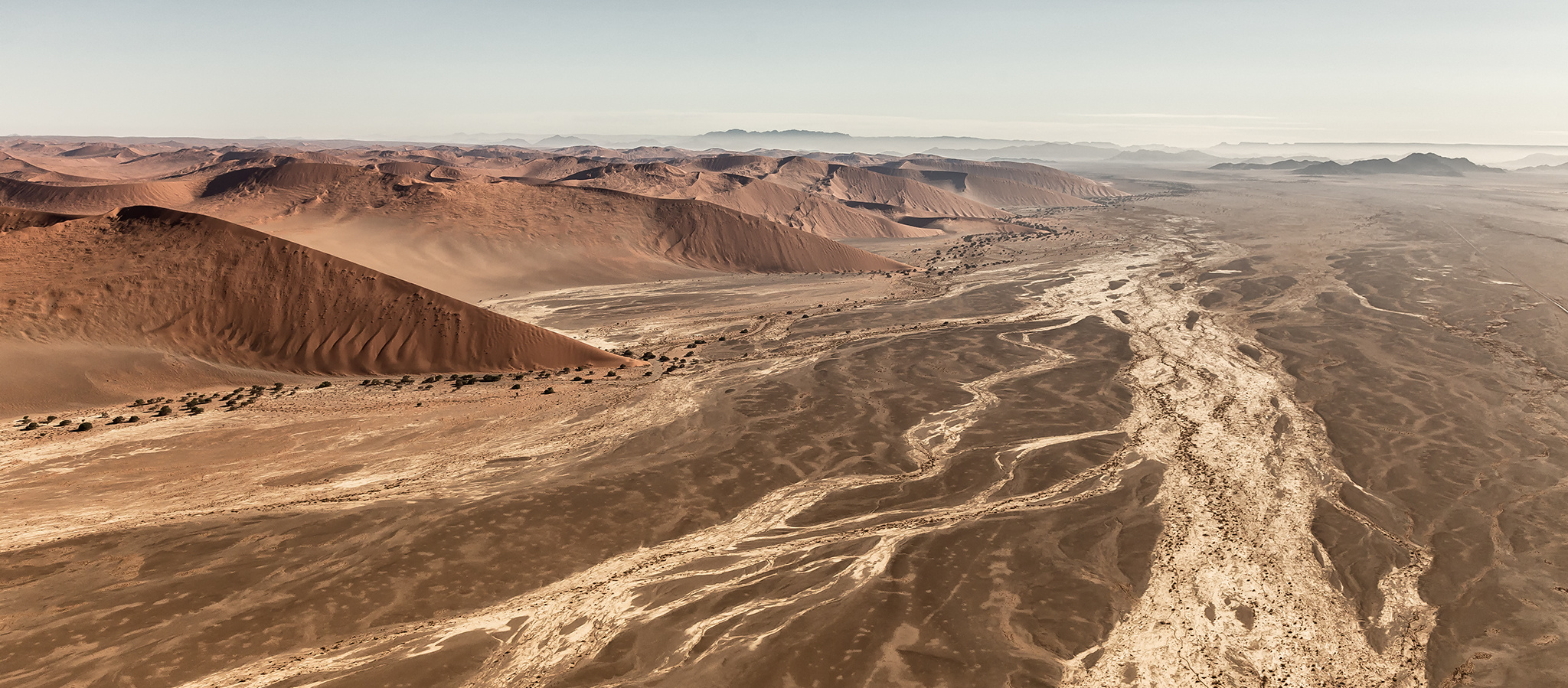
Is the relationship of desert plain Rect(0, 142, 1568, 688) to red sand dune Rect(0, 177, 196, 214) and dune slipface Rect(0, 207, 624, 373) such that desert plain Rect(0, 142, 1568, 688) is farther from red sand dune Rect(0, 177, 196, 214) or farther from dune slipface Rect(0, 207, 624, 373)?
red sand dune Rect(0, 177, 196, 214)

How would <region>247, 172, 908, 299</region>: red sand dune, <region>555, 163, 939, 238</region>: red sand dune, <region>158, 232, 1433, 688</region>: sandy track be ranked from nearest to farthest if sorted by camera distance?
<region>158, 232, 1433, 688</region>: sandy track < <region>247, 172, 908, 299</region>: red sand dune < <region>555, 163, 939, 238</region>: red sand dune

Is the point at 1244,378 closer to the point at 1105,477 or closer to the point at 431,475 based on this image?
the point at 1105,477

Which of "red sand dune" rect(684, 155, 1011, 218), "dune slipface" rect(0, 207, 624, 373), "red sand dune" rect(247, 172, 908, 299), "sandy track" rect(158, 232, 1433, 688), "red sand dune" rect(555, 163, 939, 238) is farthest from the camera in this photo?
"red sand dune" rect(684, 155, 1011, 218)

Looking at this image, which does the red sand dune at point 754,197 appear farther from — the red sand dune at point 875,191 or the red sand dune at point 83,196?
the red sand dune at point 83,196

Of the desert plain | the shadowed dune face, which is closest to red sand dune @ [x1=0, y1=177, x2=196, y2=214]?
the shadowed dune face

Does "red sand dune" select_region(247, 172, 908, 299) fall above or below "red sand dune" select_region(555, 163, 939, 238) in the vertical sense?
below

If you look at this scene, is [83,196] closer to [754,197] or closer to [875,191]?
[754,197]

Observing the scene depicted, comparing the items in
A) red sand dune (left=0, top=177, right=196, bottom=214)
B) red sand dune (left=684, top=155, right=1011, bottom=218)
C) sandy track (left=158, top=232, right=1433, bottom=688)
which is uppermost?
red sand dune (left=684, top=155, right=1011, bottom=218)

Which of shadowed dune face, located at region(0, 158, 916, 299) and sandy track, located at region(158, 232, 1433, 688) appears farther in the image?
shadowed dune face, located at region(0, 158, 916, 299)
